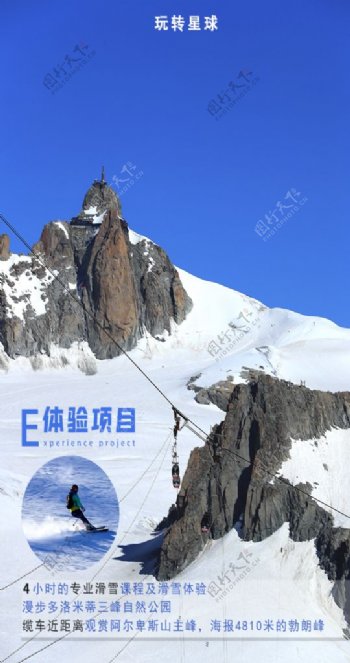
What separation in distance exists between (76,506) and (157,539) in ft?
40.9

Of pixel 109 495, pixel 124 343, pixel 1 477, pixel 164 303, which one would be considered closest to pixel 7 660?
pixel 109 495

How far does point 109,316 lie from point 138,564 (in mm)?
90317

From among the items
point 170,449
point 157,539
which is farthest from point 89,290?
point 157,539

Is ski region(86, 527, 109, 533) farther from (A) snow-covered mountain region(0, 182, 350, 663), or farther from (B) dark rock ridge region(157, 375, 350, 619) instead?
(B) dark rock ridge region(157, 375, 350, 619)

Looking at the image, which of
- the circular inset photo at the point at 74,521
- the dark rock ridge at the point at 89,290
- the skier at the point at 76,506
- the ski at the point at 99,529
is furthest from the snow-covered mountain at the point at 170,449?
the skier at the point at 76,506

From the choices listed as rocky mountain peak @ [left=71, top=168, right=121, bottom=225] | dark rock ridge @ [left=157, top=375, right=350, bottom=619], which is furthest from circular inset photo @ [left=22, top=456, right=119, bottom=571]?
rocky mountain peak @ [left=71, top=168, right=121, bottom=225]

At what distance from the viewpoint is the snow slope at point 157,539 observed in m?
26.4

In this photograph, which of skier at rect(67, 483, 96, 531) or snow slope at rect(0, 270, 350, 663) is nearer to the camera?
skier at rect(67, 483, 96, 531)

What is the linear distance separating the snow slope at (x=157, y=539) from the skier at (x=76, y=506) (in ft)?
8.37

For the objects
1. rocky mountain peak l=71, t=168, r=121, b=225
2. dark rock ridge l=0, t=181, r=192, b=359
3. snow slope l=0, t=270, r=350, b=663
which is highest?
rocky mountain peak l=71, t=168, r=121, b=225

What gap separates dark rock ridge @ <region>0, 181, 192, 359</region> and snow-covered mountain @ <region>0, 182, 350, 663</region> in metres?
0.31

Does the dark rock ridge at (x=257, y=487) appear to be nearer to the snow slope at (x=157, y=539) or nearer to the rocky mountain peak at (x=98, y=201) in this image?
the snow slope at (x=157, y=539)

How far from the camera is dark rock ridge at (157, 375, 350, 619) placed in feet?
105

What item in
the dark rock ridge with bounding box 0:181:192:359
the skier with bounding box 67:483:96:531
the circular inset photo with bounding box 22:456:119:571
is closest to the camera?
the skier with bounding box 67:483:96:531
